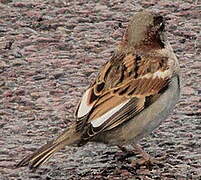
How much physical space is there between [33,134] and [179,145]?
1068 millimetres

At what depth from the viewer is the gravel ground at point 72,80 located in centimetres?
680

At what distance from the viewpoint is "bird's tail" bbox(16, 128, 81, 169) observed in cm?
634

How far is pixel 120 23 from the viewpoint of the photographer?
30.3ft

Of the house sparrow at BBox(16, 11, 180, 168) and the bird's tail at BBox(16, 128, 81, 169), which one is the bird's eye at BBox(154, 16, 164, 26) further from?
the bird's tail at BBox(16, 128, 81, 169)

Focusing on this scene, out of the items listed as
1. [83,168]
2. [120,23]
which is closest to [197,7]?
[120,23]

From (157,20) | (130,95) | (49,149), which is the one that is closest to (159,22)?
(157,20)

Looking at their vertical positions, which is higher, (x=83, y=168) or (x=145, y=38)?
(x=145, y=38)

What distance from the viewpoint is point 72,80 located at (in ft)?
26.7

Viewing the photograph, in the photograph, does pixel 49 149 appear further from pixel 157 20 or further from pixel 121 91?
pixel 157 20

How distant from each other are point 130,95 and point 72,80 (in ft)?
5.05

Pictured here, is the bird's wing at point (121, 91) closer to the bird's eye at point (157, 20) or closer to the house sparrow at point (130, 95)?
the house sparrow at point (130, 95)

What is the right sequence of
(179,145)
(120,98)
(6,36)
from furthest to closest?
(6,36)
(179,145)
(120,98)

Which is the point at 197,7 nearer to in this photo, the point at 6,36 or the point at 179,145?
the point at 6,36

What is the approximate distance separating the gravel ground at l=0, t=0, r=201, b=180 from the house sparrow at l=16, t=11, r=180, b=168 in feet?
0.92
